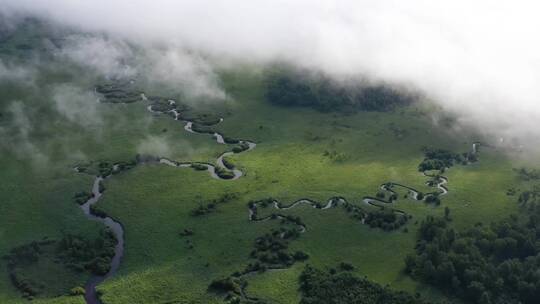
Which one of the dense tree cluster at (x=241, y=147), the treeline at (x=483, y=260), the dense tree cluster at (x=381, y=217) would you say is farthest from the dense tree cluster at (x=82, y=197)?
the treeline at (x=483, y=260)

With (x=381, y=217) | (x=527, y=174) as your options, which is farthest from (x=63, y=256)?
(x=527, y=174)

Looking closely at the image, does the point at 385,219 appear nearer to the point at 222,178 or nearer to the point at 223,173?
the point at 222,178

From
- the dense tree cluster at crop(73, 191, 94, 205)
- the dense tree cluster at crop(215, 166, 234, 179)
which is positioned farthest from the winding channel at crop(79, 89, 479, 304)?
the dense tree cluster at crop(73, 191, 94, 205)

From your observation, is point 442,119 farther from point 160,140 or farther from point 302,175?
point 160,140

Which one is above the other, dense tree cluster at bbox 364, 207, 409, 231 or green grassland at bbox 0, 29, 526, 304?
dense tree cluster at bbox 364, 207, 409, 231

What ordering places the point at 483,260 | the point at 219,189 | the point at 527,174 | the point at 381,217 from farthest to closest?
1. the point at 527,174
2. the point at 219,189
3. the point at 381,217
4. the point at 483,260

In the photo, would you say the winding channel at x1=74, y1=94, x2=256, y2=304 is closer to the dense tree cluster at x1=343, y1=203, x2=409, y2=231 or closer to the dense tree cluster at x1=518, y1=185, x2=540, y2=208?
the dense tree cluster at x1=343, y1=203, x2=409, y2=231
